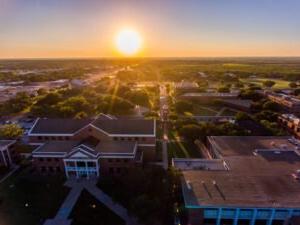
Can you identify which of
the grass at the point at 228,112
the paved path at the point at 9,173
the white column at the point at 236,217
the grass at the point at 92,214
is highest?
the white column at the point at 236,217

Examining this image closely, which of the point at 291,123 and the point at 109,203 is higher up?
the point at 291,123

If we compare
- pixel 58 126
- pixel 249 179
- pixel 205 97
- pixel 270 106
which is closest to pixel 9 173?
pixel 58 126

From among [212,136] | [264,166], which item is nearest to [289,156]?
[264,166]

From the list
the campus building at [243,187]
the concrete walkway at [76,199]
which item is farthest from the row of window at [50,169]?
the campus building at [243,187]

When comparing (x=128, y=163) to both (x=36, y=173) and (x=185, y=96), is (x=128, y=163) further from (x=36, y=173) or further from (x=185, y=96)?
(x=185, y=96)

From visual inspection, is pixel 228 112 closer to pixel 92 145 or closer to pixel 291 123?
pixel 291 123

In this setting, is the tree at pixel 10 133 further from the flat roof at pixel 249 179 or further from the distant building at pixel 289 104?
the distant building at pixel 289 104
